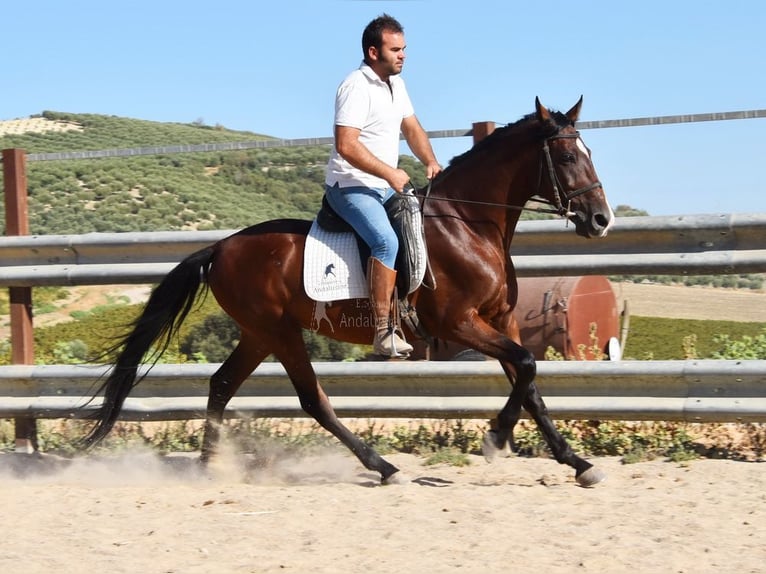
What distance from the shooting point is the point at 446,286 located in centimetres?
628

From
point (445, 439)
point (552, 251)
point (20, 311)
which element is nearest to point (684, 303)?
point (552, 251)

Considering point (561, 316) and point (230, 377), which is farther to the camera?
point (561, 316)

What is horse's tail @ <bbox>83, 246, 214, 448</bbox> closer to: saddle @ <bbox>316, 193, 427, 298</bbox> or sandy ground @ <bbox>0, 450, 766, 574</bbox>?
sandy ground @ <bbox>0, 450, 766, 574</bbox>

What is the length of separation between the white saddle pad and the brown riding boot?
0.48ft

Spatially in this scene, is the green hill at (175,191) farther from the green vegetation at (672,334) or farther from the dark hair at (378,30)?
the dark hair at (378,30)

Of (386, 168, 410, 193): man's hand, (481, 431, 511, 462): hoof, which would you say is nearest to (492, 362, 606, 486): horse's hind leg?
(481, 431, 511, 462): hoof

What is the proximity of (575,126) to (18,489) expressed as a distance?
3946 mm

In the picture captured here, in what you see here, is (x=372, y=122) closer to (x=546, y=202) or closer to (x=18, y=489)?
(x=546, y=202)

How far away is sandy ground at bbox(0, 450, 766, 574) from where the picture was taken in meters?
4.57

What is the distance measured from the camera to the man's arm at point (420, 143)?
6672 millimetres

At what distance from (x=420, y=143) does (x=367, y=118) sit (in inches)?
21.0

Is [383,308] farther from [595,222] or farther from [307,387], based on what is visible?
[595,222]

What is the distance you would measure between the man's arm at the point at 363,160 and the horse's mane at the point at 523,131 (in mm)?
557

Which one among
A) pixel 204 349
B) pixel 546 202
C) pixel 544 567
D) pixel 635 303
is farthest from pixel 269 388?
pixel 635 303
